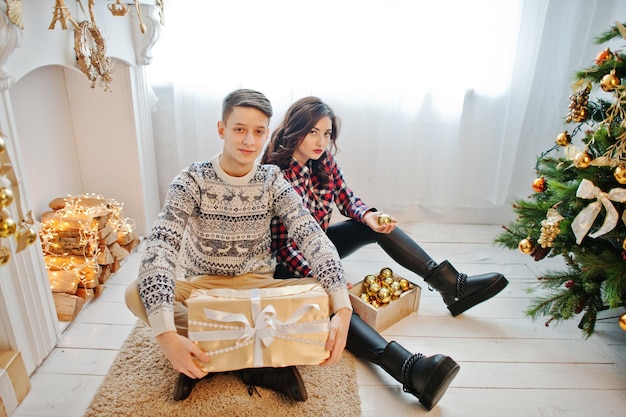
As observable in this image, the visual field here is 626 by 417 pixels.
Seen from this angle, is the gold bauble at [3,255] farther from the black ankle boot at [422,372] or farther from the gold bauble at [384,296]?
the gold bauble at [384,296]

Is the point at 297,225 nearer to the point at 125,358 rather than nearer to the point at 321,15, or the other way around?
the point at 125,358

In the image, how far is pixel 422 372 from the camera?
50.1 inches

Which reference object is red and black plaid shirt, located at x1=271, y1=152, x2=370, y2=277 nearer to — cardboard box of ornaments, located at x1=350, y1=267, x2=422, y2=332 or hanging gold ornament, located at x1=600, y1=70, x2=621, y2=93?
cardboard box of ornaments, located at x1=350, y1=267, x2=422, y2=332

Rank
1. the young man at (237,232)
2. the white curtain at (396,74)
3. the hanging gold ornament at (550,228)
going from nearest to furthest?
the young man at (237,232)
the hanging gold ornament at (550,228)
the white curtain at (396,74)

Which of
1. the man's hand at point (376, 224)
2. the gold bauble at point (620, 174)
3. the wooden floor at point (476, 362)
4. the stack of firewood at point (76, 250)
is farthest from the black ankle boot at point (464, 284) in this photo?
the stack of firewood at point (76, 250)

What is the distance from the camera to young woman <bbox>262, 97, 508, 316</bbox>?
1.58 meters

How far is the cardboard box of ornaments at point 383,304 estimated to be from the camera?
5.17ft

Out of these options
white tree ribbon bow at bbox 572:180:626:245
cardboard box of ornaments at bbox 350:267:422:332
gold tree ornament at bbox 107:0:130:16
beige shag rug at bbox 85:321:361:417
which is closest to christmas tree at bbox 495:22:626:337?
white tree ribbon bow at bbox 572:180:626:245

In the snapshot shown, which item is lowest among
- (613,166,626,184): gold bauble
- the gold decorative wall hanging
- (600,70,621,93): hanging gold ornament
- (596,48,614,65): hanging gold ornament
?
(613,166,626,184): gold bauble

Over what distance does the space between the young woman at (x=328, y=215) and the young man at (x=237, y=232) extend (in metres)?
0.22

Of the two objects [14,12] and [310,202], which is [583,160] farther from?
[14,12]

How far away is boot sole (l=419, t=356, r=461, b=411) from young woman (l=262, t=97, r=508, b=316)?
1.53 ft

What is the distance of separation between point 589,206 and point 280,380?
1.02 m

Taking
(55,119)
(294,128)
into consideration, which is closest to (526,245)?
(294,128)
